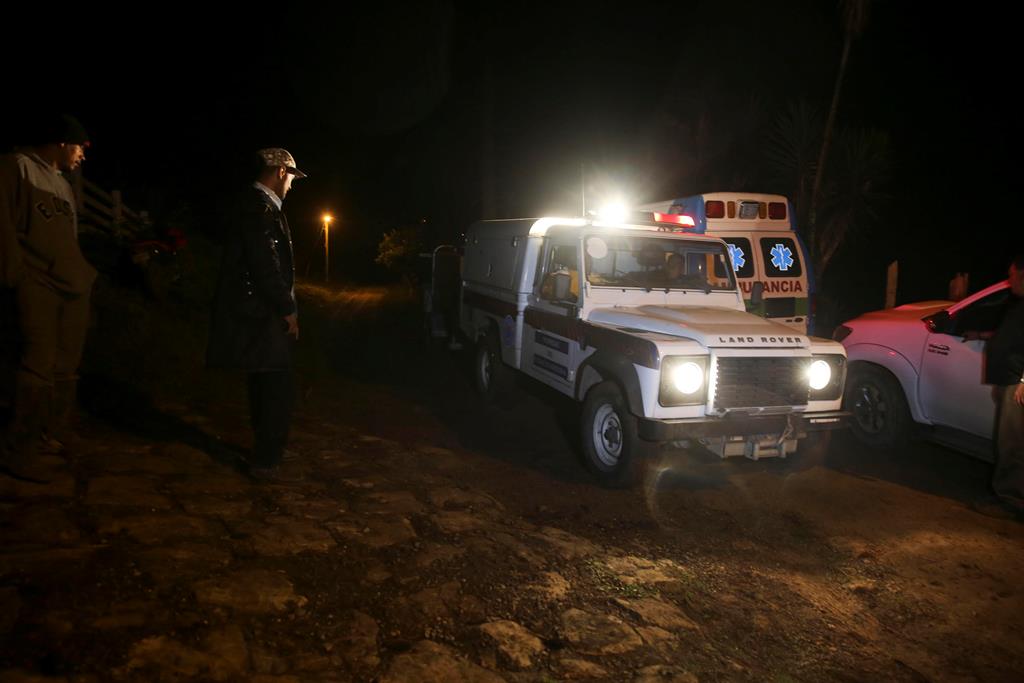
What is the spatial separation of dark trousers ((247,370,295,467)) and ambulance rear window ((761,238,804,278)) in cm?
714

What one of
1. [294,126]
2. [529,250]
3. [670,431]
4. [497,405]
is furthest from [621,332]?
[294,126]

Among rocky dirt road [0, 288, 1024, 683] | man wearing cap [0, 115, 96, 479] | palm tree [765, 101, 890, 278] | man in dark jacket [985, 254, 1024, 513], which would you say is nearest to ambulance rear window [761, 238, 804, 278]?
A: rocky dirt road [0, 288, 1024, 683]

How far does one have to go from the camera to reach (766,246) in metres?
9.54

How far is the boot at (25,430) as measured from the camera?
3812mm

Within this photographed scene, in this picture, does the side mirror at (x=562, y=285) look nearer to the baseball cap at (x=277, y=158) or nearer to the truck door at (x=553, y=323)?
the truck door at (x=553, y=323)

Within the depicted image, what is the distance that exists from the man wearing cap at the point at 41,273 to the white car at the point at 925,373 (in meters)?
5.68

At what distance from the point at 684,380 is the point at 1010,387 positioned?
241cm

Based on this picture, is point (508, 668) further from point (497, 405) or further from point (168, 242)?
point (168, 242)

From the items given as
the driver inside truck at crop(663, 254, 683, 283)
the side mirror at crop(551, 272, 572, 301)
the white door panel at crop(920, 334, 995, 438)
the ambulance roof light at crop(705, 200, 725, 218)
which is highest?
the ambulance roof light at crop(705, 200, 725, 218)

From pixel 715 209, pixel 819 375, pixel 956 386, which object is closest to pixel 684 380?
pixel 819 375

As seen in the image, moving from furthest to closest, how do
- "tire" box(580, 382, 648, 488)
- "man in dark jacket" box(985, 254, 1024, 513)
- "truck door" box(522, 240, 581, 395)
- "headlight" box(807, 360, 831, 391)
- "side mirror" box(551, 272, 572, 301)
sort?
"side mirror" box(551, 272, 572, 301) → "truck door" box(522, 240, 581, 395) → "headlight" box(807, 360, 831, 391) → "tire" box(580, 382, 648, 488) → "man in dark jacket" box(985, 254, 1024, 513)

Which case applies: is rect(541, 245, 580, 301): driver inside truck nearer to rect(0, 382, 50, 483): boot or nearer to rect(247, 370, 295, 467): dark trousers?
rect(247, 370, 295, 467): dark trousers

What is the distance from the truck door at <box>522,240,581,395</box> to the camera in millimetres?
6145

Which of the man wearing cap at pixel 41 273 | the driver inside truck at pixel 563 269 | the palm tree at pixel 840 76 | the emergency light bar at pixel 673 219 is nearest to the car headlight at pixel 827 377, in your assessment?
the driver inside truck at pixel 563 269
